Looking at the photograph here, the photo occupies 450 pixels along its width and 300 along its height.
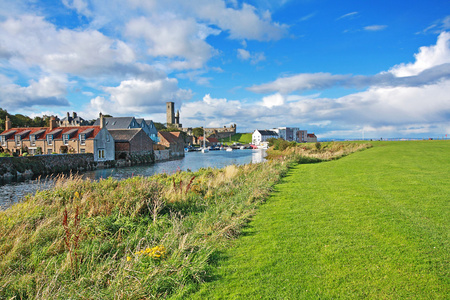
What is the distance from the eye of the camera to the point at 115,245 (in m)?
6.52

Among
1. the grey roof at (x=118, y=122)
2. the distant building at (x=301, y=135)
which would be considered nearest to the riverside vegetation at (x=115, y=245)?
the grey roof at (x=118, y=122)

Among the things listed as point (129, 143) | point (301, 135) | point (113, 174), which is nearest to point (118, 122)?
point (129, 143)

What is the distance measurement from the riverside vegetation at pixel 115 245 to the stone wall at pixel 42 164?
28.2m

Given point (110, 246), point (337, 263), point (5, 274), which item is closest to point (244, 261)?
point (337, 263)

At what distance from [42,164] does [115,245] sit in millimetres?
36259

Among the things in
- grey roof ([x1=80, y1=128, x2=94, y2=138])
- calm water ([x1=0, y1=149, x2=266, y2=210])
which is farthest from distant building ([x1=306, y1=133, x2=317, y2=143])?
grey roof ([x1=80, y1=128, x2=94, y2=138])

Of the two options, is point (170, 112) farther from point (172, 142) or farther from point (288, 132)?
point (172, 142)

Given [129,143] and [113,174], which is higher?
[129,143]

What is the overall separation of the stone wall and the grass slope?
116ft

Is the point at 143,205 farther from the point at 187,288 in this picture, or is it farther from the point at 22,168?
the point at 22,168

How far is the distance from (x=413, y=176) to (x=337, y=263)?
33.1ft

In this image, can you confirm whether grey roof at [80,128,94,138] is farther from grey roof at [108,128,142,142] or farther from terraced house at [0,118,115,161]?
grey roof at [108,128,142,142]

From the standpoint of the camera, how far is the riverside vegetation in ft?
14.8

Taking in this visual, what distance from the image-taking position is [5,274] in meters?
4.97
